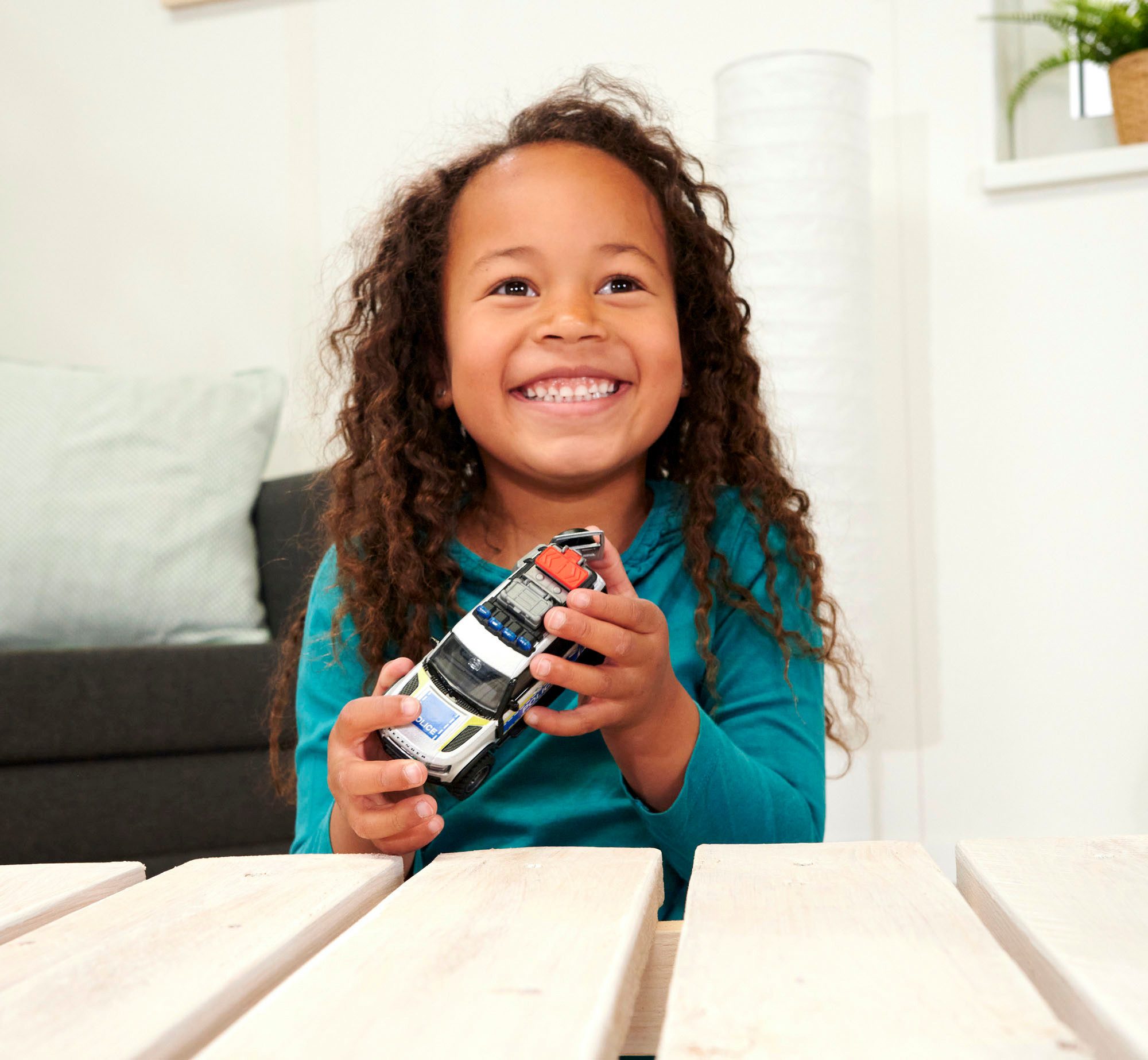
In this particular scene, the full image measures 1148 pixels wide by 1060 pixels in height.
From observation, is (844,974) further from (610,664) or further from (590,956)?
(610,664)

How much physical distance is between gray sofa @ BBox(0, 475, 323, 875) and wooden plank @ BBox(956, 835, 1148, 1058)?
1023mm

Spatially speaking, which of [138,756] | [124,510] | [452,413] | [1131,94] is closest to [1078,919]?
[452,413]

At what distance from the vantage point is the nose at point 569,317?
859 mm

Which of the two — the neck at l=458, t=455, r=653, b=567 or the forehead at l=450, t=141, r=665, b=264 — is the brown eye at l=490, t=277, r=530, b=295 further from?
the neck at l=458, t=455, r=653, b=567

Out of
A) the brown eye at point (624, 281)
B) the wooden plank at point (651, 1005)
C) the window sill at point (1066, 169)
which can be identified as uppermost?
the window sill at point (1066, 169)

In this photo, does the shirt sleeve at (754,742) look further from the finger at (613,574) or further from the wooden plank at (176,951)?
the wooden plank at (176,951)

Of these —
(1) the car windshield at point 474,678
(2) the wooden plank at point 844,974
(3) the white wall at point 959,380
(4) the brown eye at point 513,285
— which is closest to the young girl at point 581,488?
(4) the brown eye at point 513,285

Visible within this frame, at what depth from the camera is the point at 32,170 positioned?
2404 millimetres

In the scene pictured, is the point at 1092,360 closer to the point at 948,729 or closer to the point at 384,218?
the point at 948,729

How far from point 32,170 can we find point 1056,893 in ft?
8.25

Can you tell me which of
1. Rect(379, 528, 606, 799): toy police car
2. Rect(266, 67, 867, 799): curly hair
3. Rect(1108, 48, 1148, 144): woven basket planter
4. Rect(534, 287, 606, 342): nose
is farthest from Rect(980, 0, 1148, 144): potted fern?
Rect(379, 528, 606, 799): toy police car

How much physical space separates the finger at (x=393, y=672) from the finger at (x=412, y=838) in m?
0.07

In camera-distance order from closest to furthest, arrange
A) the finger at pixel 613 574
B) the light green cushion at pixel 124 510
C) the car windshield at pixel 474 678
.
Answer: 1. the car windshield at pixel 474 678
2. the finger at pixel 613 574
3. the light green cushion at pixel 124 510

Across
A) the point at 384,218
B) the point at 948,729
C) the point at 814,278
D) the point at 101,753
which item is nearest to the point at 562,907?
the point at 384,218
